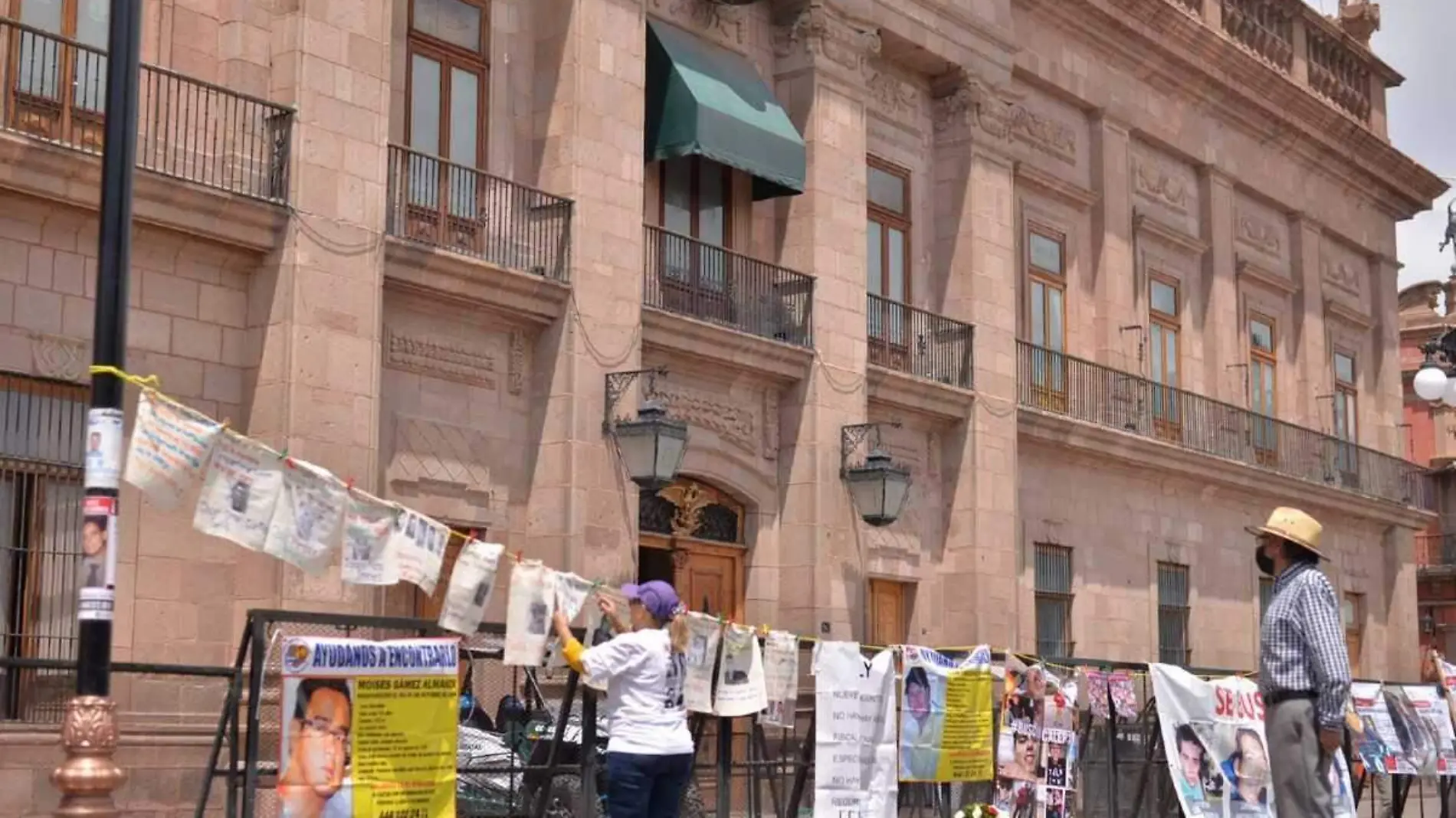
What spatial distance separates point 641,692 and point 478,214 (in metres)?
8.59

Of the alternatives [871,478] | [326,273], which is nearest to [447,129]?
[326,273]

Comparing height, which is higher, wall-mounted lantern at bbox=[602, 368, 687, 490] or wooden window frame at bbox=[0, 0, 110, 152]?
wooden window frame at bbox=[0, 0, 110, 152]

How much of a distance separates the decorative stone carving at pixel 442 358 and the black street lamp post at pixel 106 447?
27.1 feet

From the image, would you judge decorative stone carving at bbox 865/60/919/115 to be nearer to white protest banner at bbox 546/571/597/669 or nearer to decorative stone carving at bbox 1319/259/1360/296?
decorative stone carving at bbox 1319/259/1360/296

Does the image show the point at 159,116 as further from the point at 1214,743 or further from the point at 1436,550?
the point at 1436,550

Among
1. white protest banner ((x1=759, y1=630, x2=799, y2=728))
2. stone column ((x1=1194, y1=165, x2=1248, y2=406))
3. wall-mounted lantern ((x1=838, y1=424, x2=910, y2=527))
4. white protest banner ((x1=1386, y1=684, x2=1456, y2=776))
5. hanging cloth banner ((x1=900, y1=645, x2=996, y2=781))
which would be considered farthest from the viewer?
stone column ((x1=1194, y1=165, x2=1248, y2=406))

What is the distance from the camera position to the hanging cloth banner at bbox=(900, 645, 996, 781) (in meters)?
13.6

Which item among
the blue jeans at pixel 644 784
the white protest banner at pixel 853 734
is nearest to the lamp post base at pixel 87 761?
the blue jeans at pixel 644 784

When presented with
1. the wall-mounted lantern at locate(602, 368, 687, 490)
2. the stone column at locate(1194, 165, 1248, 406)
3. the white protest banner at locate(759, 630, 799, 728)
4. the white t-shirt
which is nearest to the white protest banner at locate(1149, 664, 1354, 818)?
the white protest banner at locate(759, 630, 799, 728)

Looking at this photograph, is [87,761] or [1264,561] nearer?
[87,761]

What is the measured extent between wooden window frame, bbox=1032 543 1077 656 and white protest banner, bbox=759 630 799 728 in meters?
13.4

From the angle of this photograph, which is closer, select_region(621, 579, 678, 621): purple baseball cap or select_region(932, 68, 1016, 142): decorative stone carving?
select_region(621, 579, 678, 621): purple baseball cap

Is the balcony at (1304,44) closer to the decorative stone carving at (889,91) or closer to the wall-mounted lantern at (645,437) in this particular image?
the decorative stone carving at (889,91)

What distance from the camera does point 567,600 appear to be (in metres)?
11.2
